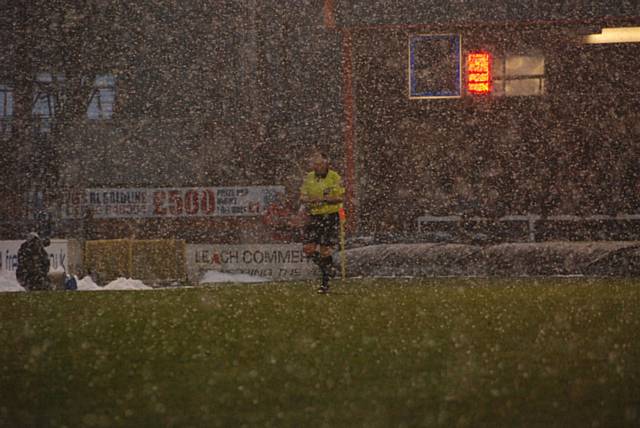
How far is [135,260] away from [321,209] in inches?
254

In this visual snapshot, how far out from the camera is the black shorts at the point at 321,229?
50.6ft

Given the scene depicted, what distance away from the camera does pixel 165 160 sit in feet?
90.3

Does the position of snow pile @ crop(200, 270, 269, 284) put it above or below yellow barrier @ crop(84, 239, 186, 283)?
below

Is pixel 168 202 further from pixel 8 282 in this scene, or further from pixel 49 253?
pixel 8 282

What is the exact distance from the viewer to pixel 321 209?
50.9ft

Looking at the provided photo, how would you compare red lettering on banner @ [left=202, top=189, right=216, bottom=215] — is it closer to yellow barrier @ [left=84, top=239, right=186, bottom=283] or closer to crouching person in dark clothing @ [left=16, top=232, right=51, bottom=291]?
yellow barrier @ [left=84, top=239, right=186, bottom=283]

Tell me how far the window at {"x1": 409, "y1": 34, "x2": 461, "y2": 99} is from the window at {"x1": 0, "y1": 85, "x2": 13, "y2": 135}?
1151cm

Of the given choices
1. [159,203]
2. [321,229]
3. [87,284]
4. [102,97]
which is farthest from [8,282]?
[102,97]

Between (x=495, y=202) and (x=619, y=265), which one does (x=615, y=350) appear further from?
(x=495, y=202)

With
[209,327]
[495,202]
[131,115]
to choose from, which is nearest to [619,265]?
[495,202]

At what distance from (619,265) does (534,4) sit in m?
8.15

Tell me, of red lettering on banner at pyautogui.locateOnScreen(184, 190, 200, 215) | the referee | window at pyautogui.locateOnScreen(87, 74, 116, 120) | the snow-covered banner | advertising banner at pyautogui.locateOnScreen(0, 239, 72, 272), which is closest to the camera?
the referee

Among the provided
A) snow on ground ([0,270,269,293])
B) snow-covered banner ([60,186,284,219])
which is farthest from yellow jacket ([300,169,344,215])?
snow-covered banner ([60,186,284,219])

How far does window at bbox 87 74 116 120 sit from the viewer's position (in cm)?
2900
